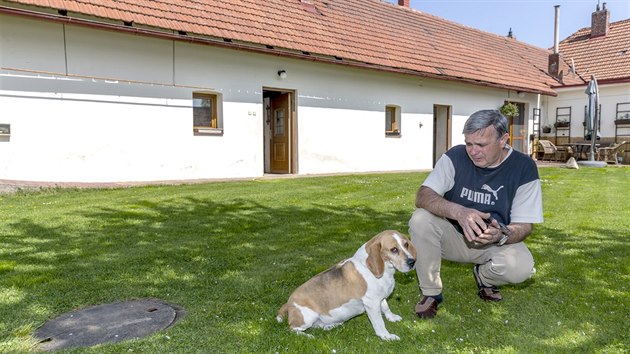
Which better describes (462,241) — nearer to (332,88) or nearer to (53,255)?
(53,255)

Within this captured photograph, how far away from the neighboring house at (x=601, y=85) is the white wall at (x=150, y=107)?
10873 millimetres

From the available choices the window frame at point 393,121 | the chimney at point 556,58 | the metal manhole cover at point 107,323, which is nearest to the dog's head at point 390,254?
the metal manhole cover at point 107,323

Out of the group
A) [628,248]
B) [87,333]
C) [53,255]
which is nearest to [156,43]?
[53,255]

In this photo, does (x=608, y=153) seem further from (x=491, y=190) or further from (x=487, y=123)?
(x=487, y=123)

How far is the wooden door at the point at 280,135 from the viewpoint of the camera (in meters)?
12.4

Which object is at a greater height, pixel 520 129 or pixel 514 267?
pixel 520 129

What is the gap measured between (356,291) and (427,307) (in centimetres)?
66

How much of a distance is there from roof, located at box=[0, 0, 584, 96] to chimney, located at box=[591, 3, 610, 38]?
10.6 feet

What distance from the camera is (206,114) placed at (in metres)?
10.9

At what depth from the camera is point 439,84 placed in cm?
1559

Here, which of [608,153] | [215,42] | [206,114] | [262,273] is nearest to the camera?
[262,273]

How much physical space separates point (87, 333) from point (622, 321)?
3388mm

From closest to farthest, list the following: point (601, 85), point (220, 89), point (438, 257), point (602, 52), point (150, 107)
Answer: point (438, 257) → point (150, 107) → point (220, 89) → point (601, 85) → point (602, 52)

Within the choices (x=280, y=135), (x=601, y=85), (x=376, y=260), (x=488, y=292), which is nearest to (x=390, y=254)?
(x=376, y=260)
